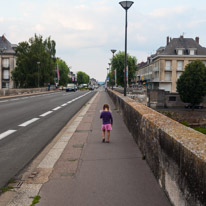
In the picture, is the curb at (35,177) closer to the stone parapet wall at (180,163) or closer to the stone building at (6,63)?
the stone parapet wall at (180,163)

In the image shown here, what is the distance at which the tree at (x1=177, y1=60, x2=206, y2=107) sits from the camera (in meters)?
59.6

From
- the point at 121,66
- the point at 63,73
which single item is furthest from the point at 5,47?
the point at 121,66

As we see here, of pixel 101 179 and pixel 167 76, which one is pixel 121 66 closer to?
pixel 167 76

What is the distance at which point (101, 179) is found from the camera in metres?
4.71

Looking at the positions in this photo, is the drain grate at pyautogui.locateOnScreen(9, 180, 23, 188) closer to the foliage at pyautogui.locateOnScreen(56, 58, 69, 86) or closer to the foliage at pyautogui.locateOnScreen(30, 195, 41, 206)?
the foliage at pyautogui.locateOnScreen(30, 195, 41, 206)

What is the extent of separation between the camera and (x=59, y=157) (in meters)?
6.19

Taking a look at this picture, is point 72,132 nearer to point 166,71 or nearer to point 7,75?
point 166,71

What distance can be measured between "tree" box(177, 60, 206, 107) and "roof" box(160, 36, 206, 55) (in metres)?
9.87

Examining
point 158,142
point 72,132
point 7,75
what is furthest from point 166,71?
point 158,142

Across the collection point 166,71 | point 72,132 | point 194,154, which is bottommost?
point 72,132

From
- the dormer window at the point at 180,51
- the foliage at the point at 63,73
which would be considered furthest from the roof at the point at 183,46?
the foliage at the point at 63,73

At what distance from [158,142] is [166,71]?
67.7 m

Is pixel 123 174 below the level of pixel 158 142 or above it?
below

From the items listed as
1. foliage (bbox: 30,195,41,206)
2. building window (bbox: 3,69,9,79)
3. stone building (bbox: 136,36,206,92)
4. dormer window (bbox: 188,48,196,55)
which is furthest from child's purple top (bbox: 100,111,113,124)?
building window (bbox: 3,69,9,79)
